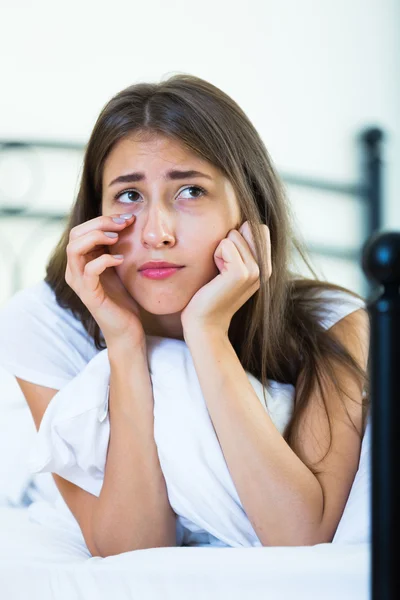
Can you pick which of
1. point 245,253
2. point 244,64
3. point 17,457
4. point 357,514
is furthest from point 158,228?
point 244,64

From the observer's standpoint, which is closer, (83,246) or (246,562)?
(246,562)

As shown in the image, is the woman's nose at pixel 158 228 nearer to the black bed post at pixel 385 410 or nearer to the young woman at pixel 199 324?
the young woman at pixel 199 324

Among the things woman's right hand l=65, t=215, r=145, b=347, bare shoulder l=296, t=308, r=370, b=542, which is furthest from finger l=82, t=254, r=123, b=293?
Answer: bare shoulder l=296, t=308, r=370, b=542

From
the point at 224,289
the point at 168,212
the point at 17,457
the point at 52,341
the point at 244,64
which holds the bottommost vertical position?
the point at 17,457

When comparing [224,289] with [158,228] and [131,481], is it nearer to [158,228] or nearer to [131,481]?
[158,228]

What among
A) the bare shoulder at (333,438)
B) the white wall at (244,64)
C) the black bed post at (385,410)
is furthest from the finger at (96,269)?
the white wall at (244,64)

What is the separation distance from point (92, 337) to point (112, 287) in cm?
15

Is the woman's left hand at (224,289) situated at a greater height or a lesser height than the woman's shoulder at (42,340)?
greater

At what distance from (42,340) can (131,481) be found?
32 centimetres

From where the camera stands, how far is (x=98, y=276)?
1213 millimetres

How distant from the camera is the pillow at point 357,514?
3.28 ft

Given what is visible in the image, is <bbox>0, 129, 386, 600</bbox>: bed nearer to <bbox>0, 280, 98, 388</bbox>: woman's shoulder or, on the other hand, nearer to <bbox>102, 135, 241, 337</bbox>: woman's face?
<bbox>0, 280, 98, 388</bbox>: woman's shoulder

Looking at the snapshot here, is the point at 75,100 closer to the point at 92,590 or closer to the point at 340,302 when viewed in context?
the point at 340,302

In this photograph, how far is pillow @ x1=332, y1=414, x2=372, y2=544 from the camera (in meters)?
1.00
